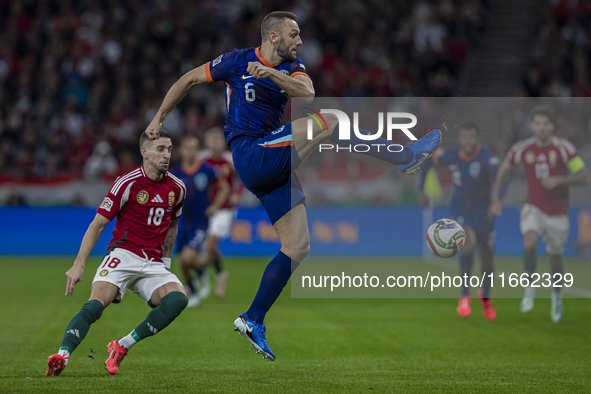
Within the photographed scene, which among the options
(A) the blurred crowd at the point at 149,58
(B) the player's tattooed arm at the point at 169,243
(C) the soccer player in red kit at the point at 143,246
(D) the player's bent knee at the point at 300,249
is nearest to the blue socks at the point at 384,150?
(D) the player's bent knee at the point at 300,249

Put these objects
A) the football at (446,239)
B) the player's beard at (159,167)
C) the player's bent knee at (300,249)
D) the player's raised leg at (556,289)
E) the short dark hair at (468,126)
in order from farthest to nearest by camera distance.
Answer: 1. the short dark hair at (468,126)
2. the player's raised leg at (556,289)
3. the football at (446,239)
4. the player's beard at (159,167)
5. the player's bent knee at (300,249)

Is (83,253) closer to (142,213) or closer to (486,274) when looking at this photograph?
(142,213)

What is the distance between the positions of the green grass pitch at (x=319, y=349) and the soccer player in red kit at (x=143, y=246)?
486 millimetres

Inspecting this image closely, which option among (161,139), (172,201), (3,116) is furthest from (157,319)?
(3,116)

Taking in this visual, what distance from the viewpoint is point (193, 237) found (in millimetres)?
10195

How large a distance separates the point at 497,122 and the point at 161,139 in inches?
389

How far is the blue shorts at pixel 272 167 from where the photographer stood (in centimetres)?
520

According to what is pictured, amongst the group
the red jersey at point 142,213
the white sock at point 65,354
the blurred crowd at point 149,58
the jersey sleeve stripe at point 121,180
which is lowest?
the white sock at point 65,354

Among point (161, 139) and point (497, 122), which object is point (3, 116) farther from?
point (161, 139)

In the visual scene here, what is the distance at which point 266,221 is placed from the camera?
1603 cm

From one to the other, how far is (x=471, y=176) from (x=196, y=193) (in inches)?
159

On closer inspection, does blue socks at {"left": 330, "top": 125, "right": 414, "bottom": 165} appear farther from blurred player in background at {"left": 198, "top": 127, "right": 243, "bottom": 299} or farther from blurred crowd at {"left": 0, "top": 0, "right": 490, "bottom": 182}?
blurred crowd at {"left": 0, "top": 0, "right": 490, "bottom": 182}

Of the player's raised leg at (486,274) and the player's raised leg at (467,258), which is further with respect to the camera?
the player's raised leg at (467,258)

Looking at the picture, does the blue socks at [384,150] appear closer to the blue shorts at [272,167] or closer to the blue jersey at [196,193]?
the blue shorts at [272,167]
